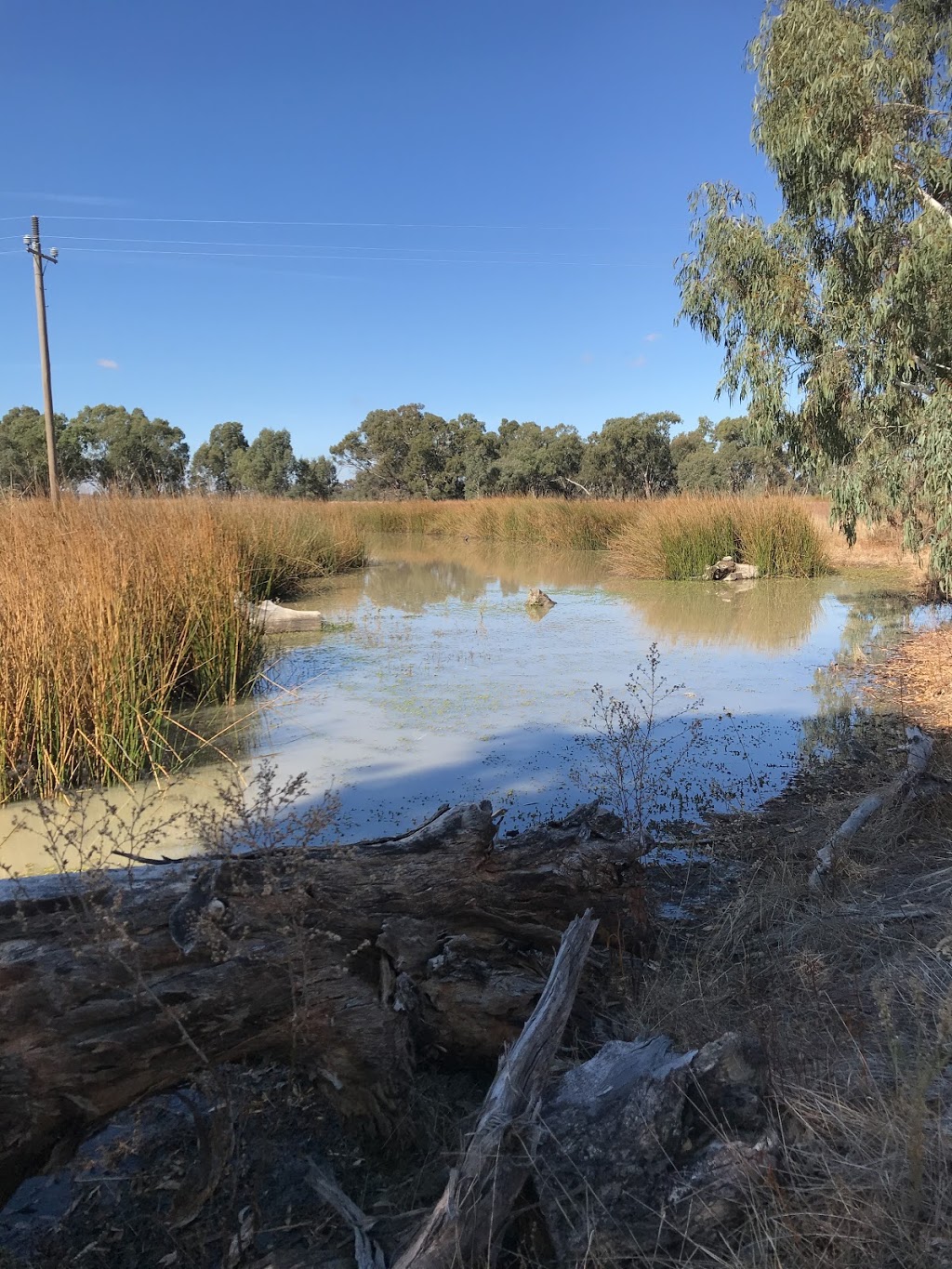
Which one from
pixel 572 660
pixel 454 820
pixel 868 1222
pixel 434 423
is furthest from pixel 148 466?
pixel 434 423

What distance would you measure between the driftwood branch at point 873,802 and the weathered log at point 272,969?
38.3 inches

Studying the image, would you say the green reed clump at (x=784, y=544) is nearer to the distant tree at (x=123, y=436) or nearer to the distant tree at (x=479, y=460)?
the distant tree at (x=123, y=436)

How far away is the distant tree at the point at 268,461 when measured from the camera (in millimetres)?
37156

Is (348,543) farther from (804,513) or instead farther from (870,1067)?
(870,1067)

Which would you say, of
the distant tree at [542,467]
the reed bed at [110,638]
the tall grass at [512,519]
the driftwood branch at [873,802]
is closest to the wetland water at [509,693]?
the reed bed at [110,638]

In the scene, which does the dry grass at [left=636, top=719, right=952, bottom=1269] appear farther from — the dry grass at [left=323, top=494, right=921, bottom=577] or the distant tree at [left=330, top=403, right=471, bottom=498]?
the distant tree at [left=330, top=403, right=471, bottom=498]

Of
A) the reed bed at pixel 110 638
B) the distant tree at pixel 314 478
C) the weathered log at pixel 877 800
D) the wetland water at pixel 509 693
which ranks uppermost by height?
the distant tree at pixel 314 478

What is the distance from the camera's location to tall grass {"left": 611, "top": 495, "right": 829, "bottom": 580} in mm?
12914

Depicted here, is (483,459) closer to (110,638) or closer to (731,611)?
(731,611)

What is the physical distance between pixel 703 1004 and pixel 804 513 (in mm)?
12421

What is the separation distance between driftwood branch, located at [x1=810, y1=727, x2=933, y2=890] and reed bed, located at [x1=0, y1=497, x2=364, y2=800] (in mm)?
2355

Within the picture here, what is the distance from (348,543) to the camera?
49.1 ft

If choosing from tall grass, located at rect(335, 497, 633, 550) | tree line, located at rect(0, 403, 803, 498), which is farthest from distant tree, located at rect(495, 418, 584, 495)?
tall grass, located at rect(335, 497, 633, 550)

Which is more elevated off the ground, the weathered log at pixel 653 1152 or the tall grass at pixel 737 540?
the tall grass at pixel 737 540
